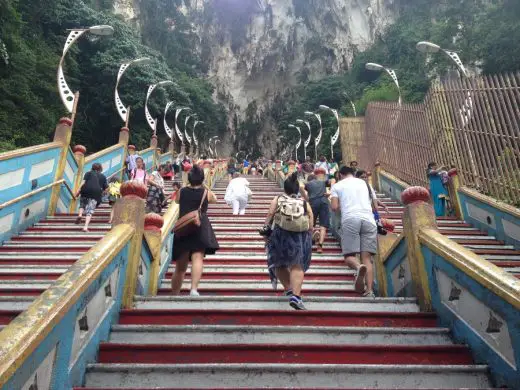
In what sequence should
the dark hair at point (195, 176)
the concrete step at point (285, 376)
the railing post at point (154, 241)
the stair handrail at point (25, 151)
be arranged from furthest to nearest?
the stair handrail at point (25, 151) → the railing post at point (154, 241) → the dark hair at point (195, 176) → the concrete step at point (285, 376)

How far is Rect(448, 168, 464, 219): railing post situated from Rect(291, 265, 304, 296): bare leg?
5.91 meters

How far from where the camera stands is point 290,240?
13.7 ft

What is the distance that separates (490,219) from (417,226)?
4.28m

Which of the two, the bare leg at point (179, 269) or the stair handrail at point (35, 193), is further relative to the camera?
the stair handrail at point (35, 193)

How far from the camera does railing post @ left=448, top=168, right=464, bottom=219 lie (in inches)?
351

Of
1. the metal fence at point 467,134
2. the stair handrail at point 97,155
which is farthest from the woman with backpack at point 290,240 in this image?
the stair handrail at point 97,155

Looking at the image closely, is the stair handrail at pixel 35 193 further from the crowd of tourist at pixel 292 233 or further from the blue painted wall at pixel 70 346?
the blue painted wall at pixel 70 346

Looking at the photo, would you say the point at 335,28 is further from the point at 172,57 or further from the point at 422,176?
the point at 422,176

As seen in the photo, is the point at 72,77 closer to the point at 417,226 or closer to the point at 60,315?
the point at 417,226

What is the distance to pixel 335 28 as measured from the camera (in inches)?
2179

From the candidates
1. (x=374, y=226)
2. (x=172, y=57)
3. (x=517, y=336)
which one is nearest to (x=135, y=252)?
(x=374, y=226)

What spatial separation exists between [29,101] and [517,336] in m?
20.4

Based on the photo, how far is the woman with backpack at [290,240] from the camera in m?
4.14

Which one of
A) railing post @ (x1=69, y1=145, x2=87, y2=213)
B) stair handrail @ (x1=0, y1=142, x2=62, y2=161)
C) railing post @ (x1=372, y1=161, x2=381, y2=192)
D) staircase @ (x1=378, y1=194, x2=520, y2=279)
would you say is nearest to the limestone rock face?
railing post @ (x1=372, y1=161, x2=381, y2=192)
